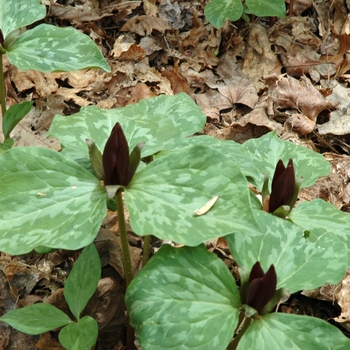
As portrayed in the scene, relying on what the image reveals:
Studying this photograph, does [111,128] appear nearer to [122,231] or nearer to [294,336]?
[122,231]

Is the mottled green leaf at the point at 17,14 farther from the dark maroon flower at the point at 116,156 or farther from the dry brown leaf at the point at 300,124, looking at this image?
the dry brown leaf at the point at 300,124

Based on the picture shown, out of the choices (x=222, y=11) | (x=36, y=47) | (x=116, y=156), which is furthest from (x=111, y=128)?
(x=222, y=11)

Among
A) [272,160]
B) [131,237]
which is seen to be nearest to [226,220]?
[272,160]

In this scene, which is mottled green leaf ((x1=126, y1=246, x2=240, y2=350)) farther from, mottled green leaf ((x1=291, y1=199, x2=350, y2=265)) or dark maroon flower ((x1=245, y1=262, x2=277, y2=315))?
mottled green leaf ((x1=291, y1=199, x2=350, y2=265))

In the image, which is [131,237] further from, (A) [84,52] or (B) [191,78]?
(B) [191,78]

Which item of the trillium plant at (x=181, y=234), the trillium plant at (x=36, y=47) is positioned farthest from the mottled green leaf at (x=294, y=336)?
the trillium plant at (x=36, y=47)

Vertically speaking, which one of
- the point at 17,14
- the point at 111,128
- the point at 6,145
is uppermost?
the point at 17,14
